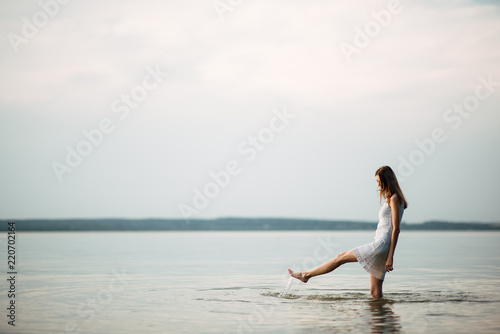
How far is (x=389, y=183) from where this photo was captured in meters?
10.2

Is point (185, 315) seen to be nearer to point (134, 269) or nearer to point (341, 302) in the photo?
point (341, 302)

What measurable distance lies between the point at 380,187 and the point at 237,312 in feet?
9.69

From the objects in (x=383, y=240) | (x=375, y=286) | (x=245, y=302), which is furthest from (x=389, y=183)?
(x=245, y=302)

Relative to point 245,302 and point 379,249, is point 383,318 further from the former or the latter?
point 245,302

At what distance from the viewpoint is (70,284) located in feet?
46.1

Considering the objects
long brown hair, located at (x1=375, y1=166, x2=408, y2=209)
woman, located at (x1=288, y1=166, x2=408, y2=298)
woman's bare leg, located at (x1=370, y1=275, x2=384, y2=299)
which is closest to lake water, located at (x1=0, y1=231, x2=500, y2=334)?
woman's bare leg, located at (x1=370, y1=275, x2=384, y2=299)

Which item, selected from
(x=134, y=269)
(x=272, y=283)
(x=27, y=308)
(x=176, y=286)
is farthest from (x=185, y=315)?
(x=134, y=269)

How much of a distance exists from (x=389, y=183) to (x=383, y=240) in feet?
3.20

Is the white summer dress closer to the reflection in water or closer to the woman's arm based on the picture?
the woman's arm

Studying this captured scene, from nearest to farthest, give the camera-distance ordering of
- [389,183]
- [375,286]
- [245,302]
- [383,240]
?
[389,183] → [383,240] → [375,286] → [245,302]

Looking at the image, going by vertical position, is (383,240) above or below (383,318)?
above

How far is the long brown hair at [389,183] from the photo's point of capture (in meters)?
10.2

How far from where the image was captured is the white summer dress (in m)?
10.5

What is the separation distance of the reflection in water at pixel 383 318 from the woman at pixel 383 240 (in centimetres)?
39
